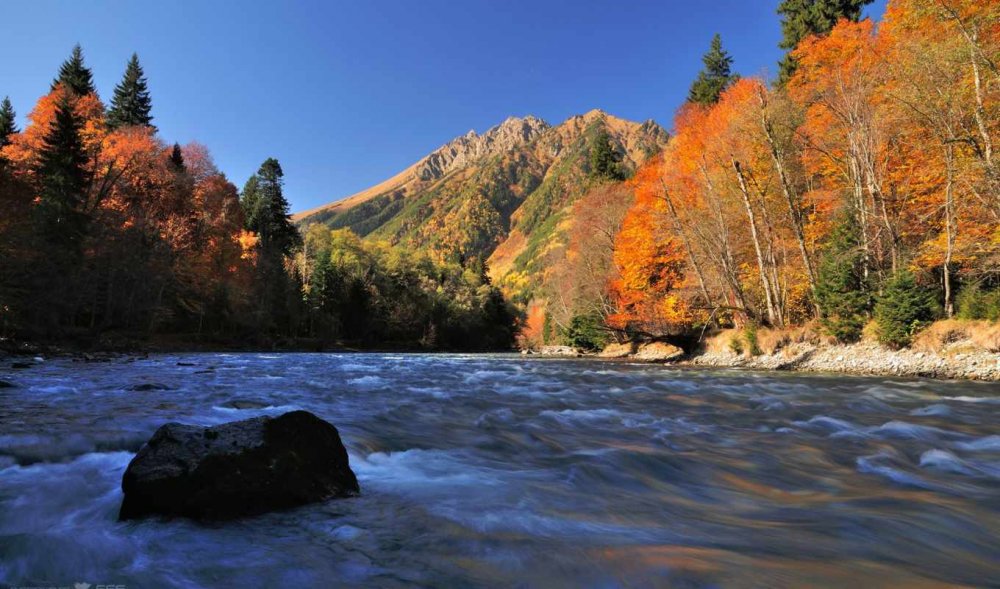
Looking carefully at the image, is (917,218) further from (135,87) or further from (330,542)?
(135,87)

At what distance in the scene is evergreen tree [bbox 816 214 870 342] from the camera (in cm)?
1730

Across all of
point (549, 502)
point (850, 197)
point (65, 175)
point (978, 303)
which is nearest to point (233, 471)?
point (549, 502)

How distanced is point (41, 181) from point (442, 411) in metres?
35.7

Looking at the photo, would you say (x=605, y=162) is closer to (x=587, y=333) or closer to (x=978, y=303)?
(x=587, y=333)

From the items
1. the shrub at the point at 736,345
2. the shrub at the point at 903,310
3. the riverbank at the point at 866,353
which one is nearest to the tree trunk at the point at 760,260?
the riverbank at the point at 866,353

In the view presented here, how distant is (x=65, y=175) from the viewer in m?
29.3

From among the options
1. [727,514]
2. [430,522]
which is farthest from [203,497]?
[727,514]

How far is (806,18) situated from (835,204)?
3677cm

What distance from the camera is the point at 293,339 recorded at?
4931 cm

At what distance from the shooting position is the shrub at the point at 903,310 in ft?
48.5

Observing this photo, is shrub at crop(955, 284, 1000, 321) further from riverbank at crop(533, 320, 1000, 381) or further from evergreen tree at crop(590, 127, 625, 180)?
evergreen tree at crop(590, 127, 625, 180)

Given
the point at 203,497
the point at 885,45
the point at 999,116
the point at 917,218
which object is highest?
the point at 885,45

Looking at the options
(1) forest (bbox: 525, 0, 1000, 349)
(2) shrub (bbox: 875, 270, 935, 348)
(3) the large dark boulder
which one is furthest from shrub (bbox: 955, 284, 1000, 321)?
(3) the large dark boulder

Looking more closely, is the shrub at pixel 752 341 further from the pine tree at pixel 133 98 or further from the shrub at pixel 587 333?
the pine tree at pixel 133 98
